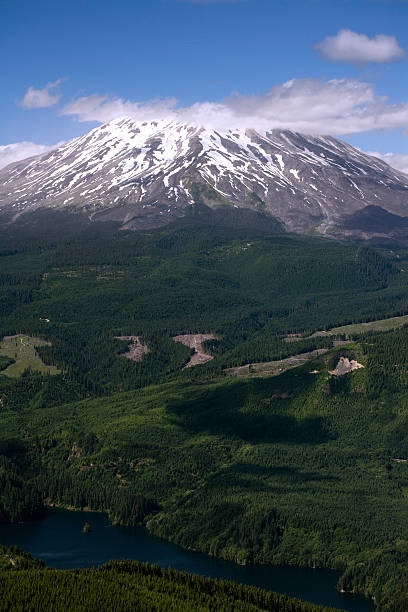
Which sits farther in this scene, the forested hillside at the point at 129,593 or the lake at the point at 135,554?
the lake at the point at 135,554

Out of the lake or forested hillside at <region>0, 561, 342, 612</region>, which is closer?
forested hillside at <region>0, 561, 342, 612</region>

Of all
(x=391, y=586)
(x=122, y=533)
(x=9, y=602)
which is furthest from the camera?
(x=122, y=533)

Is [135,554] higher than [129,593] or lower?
lower

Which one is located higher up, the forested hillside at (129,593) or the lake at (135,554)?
the forested hillside at (129,593)

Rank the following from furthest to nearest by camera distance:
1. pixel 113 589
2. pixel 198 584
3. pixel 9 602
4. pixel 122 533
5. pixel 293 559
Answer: pixel 122 533
pixel 293 559
pixel 198 584
pixel 113 589
pixel 9 602

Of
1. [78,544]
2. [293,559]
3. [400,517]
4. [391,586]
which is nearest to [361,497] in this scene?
[400,517]

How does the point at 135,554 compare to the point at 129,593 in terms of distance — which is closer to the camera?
the point at 129,593

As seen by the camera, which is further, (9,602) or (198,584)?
(198,584)

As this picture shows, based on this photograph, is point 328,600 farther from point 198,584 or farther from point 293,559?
point 198,584
